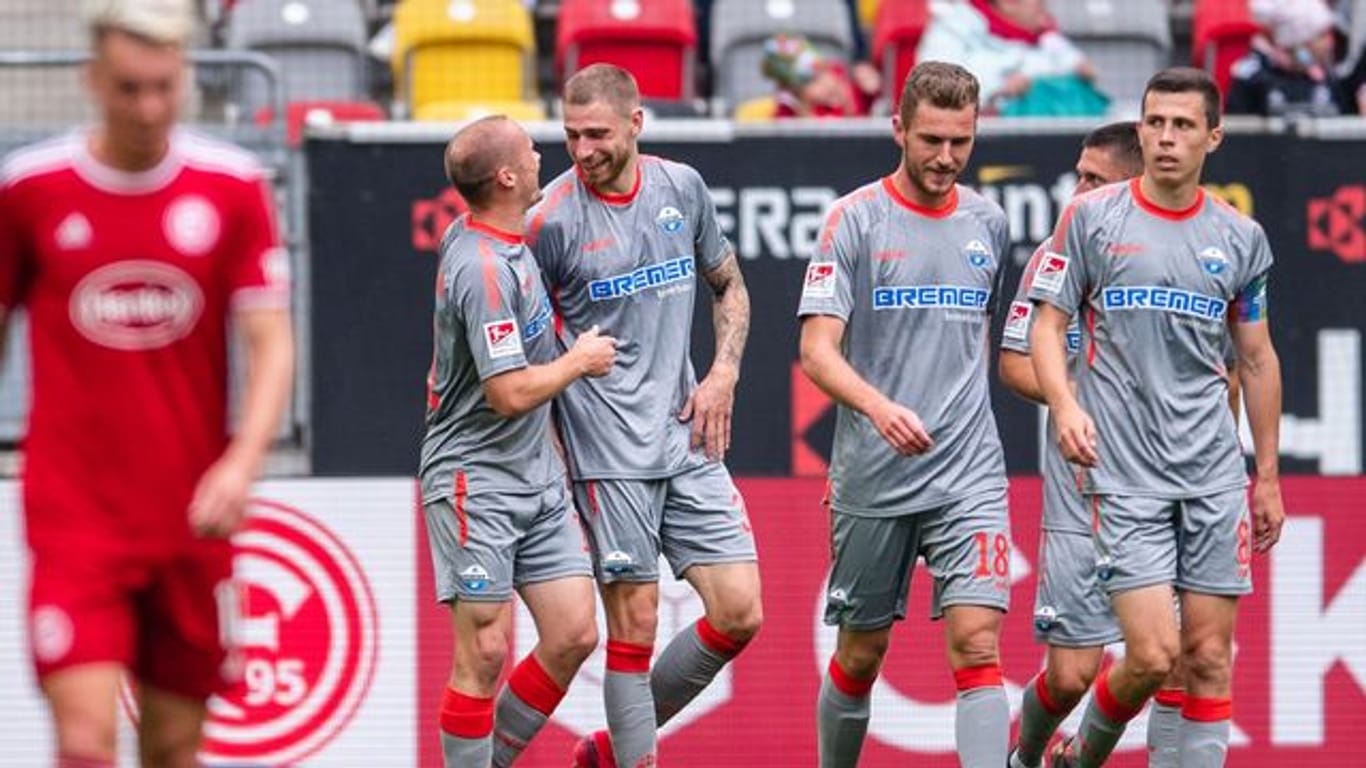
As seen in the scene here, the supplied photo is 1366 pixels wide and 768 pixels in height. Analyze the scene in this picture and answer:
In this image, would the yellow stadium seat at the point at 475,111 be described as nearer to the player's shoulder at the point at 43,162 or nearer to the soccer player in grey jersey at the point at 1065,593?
the soccer player in grey jersey at the point at 1065,593

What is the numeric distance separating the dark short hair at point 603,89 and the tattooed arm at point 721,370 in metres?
0.76

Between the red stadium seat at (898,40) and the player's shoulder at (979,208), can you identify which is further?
the red stadium seat at (898,40)

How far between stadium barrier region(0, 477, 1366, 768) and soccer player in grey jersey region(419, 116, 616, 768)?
1439 millimetres

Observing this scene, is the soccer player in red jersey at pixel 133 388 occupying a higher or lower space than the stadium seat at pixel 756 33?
lower

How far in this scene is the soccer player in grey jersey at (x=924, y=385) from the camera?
767 centimetres

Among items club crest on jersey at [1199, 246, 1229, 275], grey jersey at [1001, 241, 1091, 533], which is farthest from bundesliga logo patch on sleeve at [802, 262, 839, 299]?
club crest on jersey at [1199, 246, 1229, 275]

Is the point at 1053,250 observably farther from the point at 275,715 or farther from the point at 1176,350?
the point at 275,715

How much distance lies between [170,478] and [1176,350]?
3373 mm

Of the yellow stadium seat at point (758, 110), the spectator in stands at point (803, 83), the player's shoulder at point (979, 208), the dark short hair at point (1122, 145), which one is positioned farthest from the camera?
the yellow stadium seat at point (758, 110)

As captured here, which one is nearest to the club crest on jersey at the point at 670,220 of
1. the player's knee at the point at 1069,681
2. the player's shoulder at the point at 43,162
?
the player's knee at the point at 1069,681

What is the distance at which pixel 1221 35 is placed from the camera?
12.7m

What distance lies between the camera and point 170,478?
558 cm

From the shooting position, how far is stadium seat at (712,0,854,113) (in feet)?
41.1

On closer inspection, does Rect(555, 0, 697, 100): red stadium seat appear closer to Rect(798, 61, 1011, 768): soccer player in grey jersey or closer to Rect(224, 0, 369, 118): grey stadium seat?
Rect(224, 0, 369, 118): grey stadium seat
